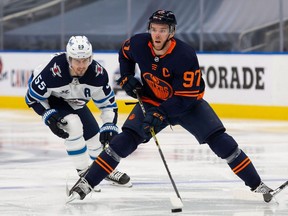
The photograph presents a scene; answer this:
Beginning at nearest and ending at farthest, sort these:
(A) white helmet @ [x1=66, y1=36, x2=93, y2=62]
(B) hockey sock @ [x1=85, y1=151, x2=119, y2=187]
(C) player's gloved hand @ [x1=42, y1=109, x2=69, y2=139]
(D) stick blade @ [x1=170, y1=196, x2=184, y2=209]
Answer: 1. (D) stick blade @ [x1=170, y1=196, x2=184, y2=209]
2. (B) hockey sock @ [x1=85, y1=151, x2=119, y2=187]
3. (A) white helmet @ [x1=66, y1=36, x2=93, y2=62]
4. (C) player's gloved hand @ [x1=42, y1=109, x2=69, y2=139]

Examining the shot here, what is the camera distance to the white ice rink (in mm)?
5578

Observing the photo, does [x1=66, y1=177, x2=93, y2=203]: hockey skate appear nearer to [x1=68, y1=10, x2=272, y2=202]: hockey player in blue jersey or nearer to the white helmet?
[x1=68, y1=10, x2=272, y2=202]: hockey player in blue jersey

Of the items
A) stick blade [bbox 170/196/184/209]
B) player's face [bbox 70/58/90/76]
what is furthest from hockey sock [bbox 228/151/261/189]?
player's face [bbox 70/58/90/76]

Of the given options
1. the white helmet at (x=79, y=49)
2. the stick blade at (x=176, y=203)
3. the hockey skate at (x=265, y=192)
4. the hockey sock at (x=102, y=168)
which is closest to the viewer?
the stick blade at (x=176, y=203)

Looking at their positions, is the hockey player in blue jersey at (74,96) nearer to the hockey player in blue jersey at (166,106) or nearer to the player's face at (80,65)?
the player's face at (80,65)

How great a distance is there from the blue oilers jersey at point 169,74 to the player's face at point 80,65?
0.25 meters

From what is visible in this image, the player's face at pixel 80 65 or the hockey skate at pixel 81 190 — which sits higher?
the player's face at pixel 80 65

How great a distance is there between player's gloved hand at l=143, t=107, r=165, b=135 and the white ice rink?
476 mm

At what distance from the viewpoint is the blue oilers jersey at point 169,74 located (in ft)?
18.0

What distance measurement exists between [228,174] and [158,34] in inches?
77.7

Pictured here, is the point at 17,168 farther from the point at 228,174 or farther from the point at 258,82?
the point at 258,82

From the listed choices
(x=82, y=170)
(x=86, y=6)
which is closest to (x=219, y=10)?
(x=86, y=6)

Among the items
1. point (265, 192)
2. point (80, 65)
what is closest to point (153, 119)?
point (80, 65)

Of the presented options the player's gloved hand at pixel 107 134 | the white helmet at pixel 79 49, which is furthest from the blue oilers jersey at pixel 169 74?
the player's gloved hand at pixel 107 134
